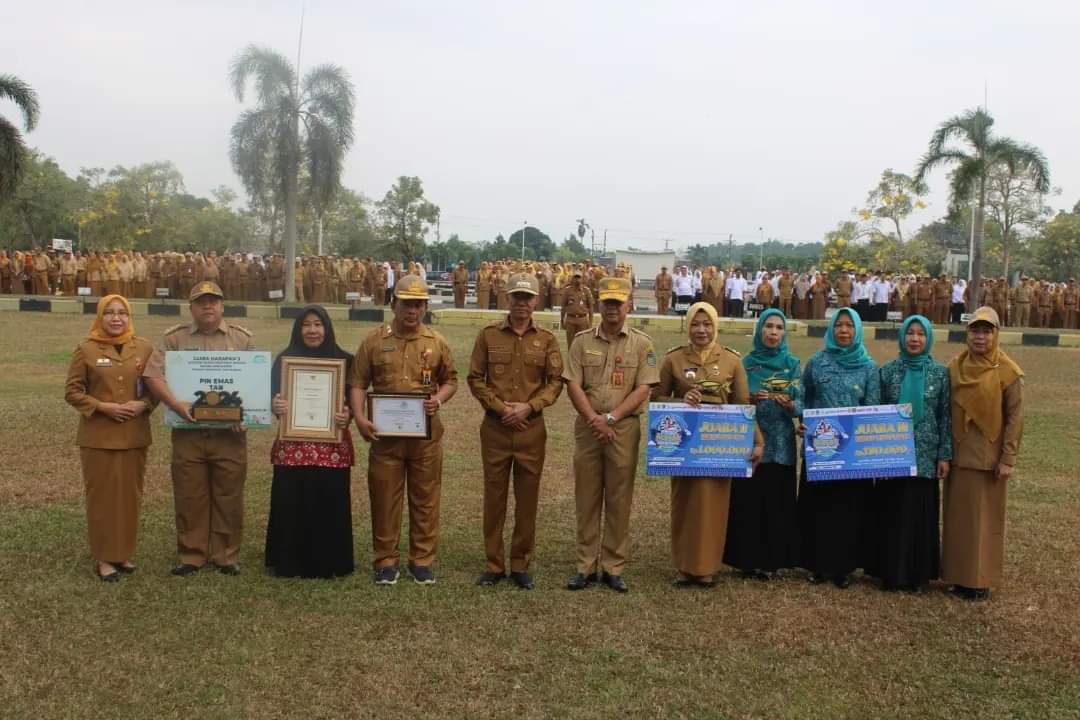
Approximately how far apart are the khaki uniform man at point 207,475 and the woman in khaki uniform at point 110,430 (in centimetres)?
17

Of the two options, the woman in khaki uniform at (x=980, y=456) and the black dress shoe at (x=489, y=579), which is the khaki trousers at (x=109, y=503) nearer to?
the black dress shoe at (x=489, y=579)

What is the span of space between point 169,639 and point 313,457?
1299 millimetres

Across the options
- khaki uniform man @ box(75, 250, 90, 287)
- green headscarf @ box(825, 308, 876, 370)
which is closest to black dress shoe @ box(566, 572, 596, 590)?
green headscarf @ box(825, 308, 876, 370)

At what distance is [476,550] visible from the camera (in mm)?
6309

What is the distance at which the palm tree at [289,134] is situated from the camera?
30.1m

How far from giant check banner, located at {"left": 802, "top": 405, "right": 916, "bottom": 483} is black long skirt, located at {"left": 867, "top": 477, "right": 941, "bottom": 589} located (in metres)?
0.22

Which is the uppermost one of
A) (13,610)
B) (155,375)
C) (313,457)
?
(155,375)

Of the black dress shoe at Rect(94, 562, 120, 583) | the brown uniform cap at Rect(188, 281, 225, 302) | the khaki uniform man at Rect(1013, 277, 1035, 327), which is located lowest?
the black dress shoe at Rect(94, 562, 120, 583)

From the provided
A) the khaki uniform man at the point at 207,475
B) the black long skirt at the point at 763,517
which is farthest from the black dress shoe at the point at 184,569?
the black long skirt at the point at 763,517

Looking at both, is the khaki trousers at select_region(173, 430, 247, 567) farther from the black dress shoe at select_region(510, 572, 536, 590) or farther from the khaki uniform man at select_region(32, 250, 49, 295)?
the khaki uniform man at select_region(32, 250, 49, 295)

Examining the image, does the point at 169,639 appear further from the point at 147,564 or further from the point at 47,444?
the point at 47,444

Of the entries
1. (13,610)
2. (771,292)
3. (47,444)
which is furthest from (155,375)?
(771,292)

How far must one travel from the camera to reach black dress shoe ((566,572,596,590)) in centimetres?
557

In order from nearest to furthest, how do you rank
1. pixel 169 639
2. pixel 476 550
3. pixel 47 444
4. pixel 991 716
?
pixel 991 716
pixel 169 639
pixel 476 550
pixel 47 444
